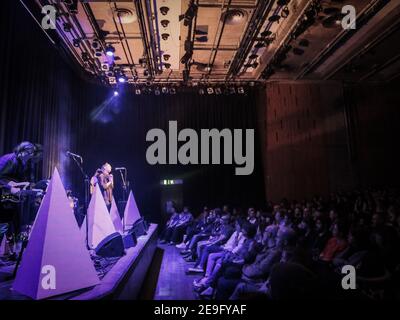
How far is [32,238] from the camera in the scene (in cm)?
243

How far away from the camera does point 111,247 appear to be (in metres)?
3.61

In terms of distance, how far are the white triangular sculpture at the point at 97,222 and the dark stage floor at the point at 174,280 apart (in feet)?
3.73

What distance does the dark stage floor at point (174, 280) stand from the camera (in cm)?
402

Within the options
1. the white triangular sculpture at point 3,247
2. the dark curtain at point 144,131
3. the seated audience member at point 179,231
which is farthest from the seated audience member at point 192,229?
the white triangular sculpture at point 3,247

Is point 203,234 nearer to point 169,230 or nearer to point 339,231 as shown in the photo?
point 169,230

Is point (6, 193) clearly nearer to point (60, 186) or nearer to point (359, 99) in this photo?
point (60, 186)

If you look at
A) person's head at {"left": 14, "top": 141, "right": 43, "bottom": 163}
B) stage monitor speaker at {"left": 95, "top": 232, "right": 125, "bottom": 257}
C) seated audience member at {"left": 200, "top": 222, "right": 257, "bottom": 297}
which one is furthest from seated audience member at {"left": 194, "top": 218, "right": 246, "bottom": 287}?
person's head at {"left": 14, "top": 141, "right": 43, "bottom": 163}

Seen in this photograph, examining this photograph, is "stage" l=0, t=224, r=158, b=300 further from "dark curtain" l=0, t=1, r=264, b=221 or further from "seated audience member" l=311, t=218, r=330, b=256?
"dark curtain" l=0, t=1, r=264, b=221

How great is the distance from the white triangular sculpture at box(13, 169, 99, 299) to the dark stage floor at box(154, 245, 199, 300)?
68.6 inches

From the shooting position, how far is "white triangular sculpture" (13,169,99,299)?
229cm

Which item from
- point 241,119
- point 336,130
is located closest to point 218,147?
point 241,119

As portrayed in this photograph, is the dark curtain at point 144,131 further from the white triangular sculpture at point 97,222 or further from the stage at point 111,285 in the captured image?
the stage at point 111,285

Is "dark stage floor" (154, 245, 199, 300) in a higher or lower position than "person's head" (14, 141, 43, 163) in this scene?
lower

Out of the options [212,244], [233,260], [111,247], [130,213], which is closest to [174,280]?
[212,244]
